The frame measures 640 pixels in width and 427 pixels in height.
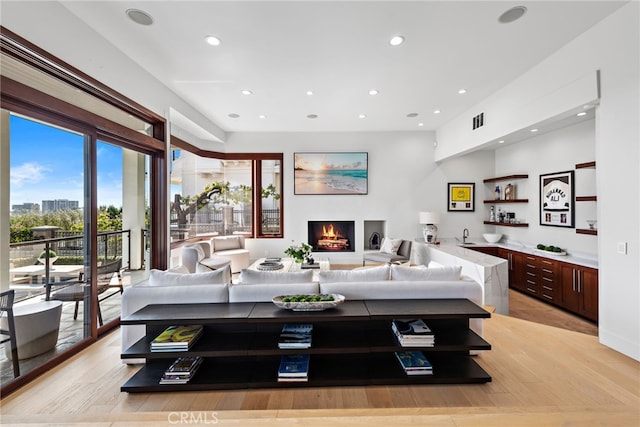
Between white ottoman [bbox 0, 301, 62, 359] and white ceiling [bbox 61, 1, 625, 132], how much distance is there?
262 centimetres

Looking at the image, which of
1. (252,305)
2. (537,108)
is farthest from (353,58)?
(252,305)

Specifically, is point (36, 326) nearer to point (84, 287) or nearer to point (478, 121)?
point (84, 287)

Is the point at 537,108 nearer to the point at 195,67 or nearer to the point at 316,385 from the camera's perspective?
the point at 316,385

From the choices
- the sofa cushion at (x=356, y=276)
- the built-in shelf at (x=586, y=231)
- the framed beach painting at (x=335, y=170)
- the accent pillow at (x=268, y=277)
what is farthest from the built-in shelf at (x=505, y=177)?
the accent pillow at (x=268, y=277)

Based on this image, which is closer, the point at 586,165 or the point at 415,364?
the point at 415,364

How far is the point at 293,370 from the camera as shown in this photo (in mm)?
2230

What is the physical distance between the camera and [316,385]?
2199 mm

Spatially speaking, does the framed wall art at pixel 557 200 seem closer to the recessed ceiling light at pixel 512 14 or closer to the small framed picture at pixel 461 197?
the small framed picture at pixel 461 197

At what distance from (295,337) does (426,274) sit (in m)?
1.35

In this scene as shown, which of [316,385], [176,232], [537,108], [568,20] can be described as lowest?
[316,385]

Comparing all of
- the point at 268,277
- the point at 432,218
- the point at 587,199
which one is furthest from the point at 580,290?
the point at 268,277

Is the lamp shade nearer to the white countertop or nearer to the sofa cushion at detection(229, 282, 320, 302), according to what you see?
the white countertop

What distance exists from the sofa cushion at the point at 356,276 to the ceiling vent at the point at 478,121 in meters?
3.50

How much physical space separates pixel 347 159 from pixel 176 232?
3.99 meters
